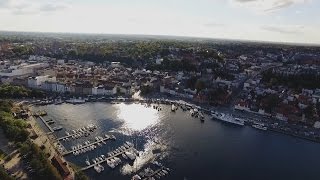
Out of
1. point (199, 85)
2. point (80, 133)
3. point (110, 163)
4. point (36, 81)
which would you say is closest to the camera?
point (110, 163)

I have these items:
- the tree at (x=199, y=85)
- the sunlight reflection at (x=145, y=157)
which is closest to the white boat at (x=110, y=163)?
the sunlight reflection at (x=145, y=157)

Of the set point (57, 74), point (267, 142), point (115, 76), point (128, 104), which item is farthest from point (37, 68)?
point (267, 142)

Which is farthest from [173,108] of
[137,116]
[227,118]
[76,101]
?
[76,101]

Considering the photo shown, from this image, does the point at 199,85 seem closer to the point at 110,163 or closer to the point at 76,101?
the point at 76,101

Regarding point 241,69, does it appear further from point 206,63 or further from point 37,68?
point 37,68

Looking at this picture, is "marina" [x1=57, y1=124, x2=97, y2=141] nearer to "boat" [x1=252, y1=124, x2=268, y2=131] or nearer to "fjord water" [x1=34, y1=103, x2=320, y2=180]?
"fjord water" [x1=34, y1=103, x2=320, y2=180]

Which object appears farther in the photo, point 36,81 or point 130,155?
point 36,81
